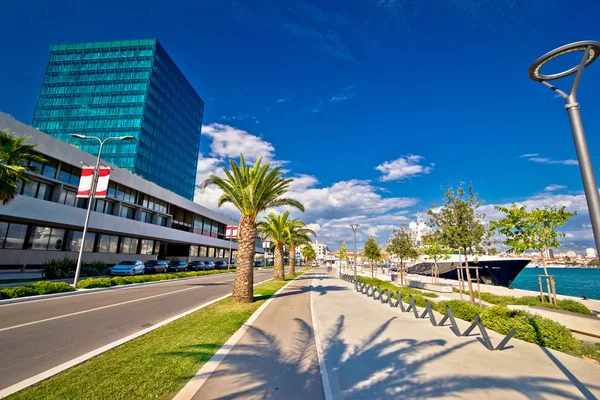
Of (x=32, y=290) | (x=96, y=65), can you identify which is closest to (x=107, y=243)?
(x=32, y=290)

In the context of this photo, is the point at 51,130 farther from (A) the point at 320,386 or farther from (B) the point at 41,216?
(A) the point at 320,386

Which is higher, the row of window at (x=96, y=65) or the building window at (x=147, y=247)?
the row of window at (x=96, y=65)

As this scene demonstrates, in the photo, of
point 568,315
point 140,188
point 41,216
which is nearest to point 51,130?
point 140,188

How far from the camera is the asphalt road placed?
5550 millimetres

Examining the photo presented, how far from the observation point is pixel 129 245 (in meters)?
39.6

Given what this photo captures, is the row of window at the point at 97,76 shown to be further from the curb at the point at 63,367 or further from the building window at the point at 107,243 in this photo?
the curb at the point at 63,367

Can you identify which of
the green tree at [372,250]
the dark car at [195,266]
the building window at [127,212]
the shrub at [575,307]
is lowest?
the shrub at [575,307]

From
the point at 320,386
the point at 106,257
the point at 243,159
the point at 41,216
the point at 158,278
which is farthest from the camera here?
the point at 106,257

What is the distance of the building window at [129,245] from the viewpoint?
38.3 meters

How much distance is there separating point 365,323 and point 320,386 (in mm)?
5397

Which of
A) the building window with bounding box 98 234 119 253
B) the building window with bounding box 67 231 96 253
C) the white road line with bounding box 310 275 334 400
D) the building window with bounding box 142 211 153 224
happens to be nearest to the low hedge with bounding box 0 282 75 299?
the white road line with bounding box 310 275 334 400

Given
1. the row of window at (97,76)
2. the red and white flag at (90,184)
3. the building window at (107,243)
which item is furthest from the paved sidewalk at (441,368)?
the row of window at (97,76)

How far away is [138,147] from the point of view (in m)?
64.1

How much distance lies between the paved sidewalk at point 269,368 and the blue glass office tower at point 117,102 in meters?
66.0
